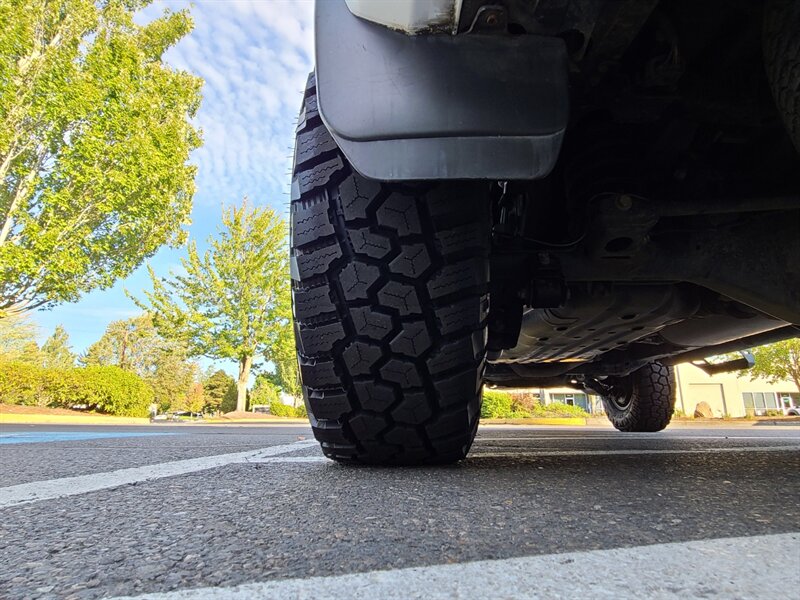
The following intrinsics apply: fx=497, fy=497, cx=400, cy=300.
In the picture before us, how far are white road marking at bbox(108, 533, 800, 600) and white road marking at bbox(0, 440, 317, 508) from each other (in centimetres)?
67

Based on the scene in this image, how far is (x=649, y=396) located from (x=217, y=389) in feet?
97.3

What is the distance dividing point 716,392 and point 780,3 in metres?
31.8

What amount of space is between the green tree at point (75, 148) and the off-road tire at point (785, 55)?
426 inches

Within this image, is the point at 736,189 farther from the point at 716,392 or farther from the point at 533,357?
the point at 716,392

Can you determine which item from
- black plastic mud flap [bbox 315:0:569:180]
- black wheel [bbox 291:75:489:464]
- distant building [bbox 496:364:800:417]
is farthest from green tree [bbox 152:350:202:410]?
black plastic mud flap [bbox 315:0:569:180]

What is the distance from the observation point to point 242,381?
53.3 feet

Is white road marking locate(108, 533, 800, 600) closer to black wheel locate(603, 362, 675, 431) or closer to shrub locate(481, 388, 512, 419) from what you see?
→ black wheel locate(603, 362, 675, 431)

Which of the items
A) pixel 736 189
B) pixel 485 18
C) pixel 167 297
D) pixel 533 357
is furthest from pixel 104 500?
pixel 167 297

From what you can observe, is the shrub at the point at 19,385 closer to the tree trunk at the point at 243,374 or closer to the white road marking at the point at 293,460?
the tree trunk at the point at 243,374

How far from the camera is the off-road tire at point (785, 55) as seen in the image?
0.75 meters

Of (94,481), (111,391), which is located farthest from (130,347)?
(94,481)

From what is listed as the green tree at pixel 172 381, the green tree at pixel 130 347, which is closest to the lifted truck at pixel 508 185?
the green tree at pixel 172 381

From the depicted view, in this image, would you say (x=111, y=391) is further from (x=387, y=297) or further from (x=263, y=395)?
(x=263, y=395)

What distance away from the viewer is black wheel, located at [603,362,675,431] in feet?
10.7
